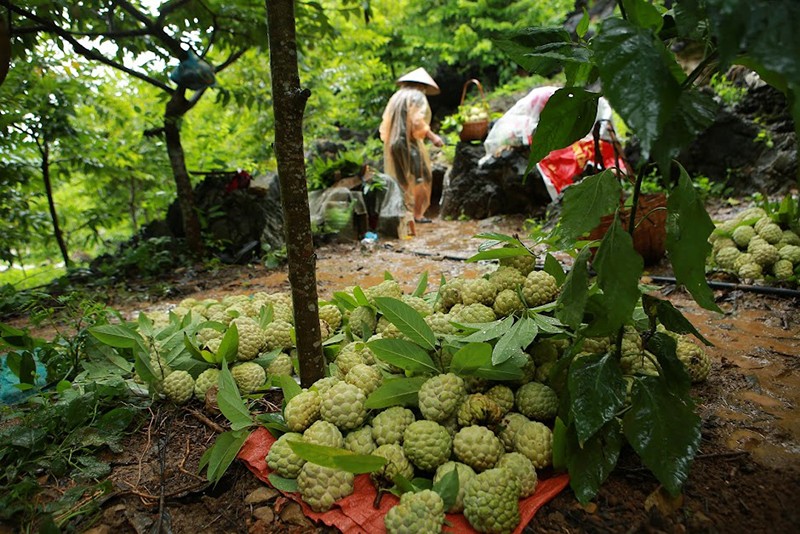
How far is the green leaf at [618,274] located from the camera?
3.20ft

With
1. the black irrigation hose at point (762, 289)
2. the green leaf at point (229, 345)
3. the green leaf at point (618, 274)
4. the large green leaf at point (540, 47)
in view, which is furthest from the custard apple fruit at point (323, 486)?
the black irrigation hose at point (762, 289)

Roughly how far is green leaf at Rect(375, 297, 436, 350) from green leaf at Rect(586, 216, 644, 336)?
61 centimetres

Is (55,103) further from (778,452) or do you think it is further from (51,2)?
(778,452)

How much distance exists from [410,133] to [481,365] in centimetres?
735

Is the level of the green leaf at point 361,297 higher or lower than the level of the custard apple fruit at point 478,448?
higher

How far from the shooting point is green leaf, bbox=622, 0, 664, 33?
2.87 feet

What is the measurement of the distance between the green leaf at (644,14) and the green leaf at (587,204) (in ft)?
1.16

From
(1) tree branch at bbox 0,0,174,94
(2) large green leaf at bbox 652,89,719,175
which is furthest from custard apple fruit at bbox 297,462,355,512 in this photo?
(1) tree branch at bbox 0,0,174,94

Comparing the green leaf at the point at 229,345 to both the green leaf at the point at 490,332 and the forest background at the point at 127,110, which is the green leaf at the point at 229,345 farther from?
the forest background at the point at 127,110

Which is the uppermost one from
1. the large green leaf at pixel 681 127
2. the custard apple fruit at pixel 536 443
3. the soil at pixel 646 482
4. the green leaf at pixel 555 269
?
the large green leaf at pixel 681 127

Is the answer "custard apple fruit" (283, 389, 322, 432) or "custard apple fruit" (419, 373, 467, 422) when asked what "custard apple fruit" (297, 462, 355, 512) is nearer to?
"custard apple fruit" (283, 389, 322, 432)

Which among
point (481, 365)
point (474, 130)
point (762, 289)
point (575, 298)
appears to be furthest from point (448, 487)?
point (474, 130)

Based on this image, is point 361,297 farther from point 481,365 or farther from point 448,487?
point 448,487

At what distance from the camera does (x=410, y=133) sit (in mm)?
8109
